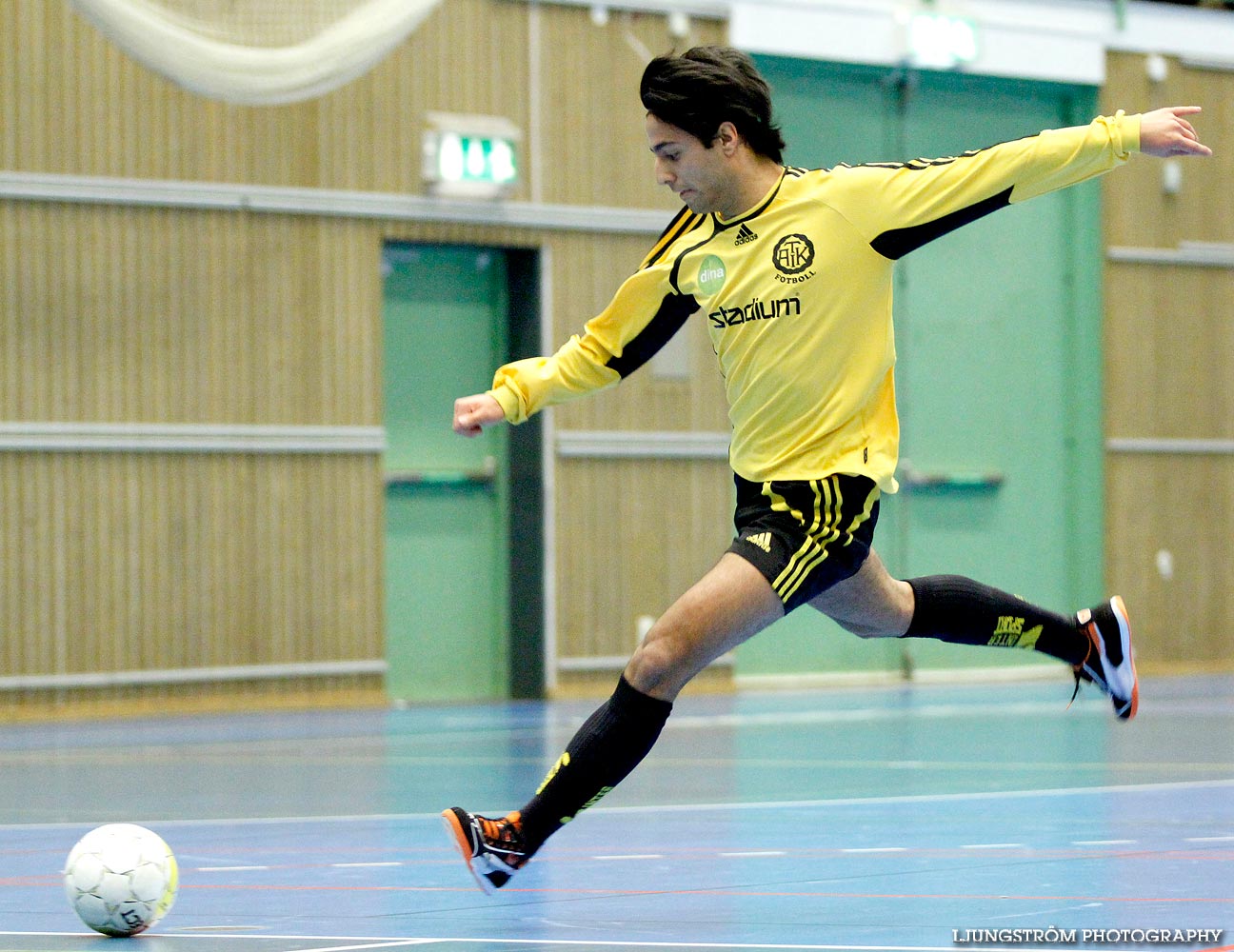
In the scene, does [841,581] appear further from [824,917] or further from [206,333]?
[206,333]

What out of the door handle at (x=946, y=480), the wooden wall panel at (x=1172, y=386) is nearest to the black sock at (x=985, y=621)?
the door handle at (x=946, y=480)

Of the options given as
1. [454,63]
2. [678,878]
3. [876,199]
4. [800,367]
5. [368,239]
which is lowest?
[678,878]

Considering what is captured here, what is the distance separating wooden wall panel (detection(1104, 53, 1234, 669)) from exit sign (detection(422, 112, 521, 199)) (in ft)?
20.4

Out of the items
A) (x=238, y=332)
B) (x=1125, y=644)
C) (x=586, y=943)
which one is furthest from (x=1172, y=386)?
(x=586, y=943)

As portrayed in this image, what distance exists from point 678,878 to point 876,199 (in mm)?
1848

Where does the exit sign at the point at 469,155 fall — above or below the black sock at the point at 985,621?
above

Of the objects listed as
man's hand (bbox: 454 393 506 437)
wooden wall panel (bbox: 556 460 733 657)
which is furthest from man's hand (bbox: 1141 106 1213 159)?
wooden wall panel (bbox: 556 460 733 657)

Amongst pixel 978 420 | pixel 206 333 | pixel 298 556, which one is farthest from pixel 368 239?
pixel 978 420

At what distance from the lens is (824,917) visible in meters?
4.25

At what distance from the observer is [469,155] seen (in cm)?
1464

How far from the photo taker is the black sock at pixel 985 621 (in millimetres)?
5246

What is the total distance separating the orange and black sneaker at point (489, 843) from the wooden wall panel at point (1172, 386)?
14.3 metres

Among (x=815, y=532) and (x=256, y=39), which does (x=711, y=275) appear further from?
(x=256, y=39)

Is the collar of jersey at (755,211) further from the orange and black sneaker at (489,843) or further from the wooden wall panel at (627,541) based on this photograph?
the wooden wall panel at (627,541)
